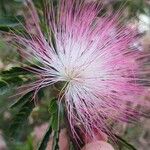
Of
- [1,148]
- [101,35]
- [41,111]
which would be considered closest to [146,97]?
[101,35]

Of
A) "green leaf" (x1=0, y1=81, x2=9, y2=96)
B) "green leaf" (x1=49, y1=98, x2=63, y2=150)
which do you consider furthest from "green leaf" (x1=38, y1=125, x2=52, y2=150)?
"green leaf" (x1=0, y1=81, x2=9, y2=96)

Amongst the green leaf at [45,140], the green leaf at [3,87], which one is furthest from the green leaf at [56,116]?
the green leaf at [3,87]

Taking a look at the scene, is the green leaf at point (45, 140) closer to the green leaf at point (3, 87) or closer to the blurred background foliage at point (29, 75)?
the blurred background foliage at point (29, 75)

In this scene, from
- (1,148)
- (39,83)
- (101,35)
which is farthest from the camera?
(1,148)

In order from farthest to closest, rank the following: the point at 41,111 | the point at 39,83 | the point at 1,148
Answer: the point at 1,148
the point at 41,111
the point at 39,83

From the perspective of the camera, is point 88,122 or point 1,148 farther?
point 1,148

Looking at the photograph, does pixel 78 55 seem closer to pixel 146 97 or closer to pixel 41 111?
pixel 146 97
